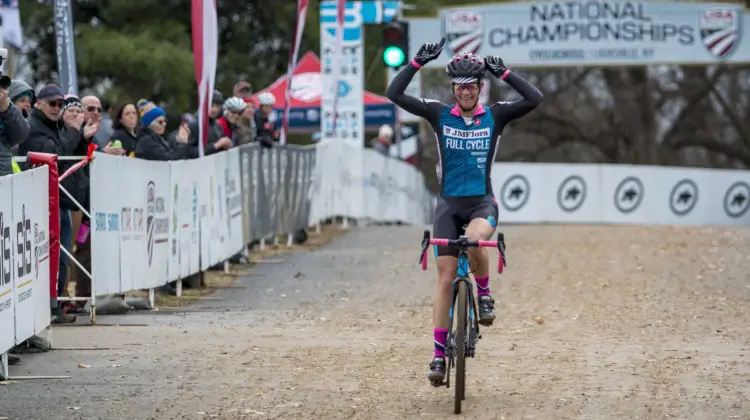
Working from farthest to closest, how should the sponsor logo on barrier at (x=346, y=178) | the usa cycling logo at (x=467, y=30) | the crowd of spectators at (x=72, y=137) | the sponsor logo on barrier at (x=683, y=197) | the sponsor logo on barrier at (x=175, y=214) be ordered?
the usa cycling logo at (x=467, y=30)
the sponsor logo on barrier at (x=683, y=197)
the sponsor logo on barrier at (x=346, y=178)
the sponsor logo on barrier at (x=175, y=214)
the crowd of spectators at (x=72, y=137)

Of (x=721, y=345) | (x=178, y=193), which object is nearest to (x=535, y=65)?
(x=178, y=193)

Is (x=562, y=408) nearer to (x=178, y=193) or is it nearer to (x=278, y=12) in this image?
(x=178, y=193)

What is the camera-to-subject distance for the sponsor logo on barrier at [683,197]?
35938mm

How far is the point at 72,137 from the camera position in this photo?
527 inches

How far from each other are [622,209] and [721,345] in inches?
944

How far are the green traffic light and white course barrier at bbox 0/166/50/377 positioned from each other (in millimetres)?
14951

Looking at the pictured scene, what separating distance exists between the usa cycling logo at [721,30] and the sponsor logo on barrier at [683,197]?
4.63 m

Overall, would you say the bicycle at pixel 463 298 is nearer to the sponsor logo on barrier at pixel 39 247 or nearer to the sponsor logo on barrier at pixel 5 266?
the sponsor logo on barrier at pixel 5 266

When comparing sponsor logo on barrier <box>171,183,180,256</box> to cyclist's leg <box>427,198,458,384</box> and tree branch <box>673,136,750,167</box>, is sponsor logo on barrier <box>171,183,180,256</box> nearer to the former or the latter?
cyclist's leg <box>427,198,458,384</box>

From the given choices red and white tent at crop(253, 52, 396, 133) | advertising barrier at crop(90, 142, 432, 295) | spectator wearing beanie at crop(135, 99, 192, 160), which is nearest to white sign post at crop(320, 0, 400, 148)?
advertising barrier at crop(90, 142, 432, 295)

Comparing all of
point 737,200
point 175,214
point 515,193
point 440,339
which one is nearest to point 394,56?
point 515,193

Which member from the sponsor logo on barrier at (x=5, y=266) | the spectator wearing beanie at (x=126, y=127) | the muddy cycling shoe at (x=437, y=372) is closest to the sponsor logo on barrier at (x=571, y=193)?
the spectator wearing beanie at (x=126, y=127)

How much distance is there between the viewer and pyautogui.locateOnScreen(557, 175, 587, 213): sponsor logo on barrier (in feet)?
118

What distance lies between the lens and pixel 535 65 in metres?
39.5
